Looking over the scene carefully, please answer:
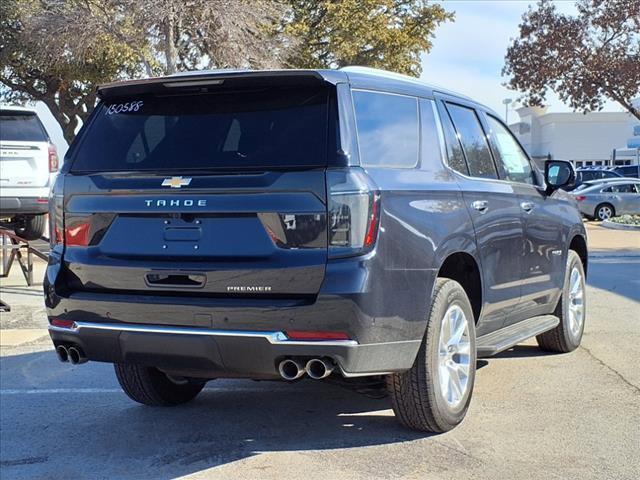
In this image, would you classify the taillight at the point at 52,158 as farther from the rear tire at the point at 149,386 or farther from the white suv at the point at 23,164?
the rear tire at the point at 149,386

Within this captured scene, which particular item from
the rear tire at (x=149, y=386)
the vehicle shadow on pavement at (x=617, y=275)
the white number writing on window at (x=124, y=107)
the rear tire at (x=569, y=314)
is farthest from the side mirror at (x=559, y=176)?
the vehicle shadow on pavement at (x=617, y=275)

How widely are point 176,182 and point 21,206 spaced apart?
9.29 meters

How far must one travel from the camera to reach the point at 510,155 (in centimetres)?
609

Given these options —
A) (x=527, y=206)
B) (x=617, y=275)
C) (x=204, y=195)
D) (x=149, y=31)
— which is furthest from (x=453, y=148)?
(x=149, y=31)

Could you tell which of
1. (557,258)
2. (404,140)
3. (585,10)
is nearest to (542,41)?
(585,10)

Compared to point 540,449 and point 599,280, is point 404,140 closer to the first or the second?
point 540,449

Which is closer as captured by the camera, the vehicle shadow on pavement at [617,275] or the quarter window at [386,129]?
the quarter window at [386,129]

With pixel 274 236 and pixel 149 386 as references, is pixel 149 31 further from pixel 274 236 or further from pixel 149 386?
pixel 274 236

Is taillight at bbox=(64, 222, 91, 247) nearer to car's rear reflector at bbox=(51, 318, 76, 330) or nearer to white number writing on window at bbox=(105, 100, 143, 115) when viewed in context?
car's rear reflector at bbox=(51, 318, 76, 330)

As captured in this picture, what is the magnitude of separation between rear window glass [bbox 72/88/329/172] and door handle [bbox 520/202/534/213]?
2273 mm

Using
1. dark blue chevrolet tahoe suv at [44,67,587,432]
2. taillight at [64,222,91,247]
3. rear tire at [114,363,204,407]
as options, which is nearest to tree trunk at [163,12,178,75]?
rear tire at [114,363,204,407]

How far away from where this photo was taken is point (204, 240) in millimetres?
3990

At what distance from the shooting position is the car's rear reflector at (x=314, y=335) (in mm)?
3791

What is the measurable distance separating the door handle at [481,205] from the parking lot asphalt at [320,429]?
1361 millimetres
